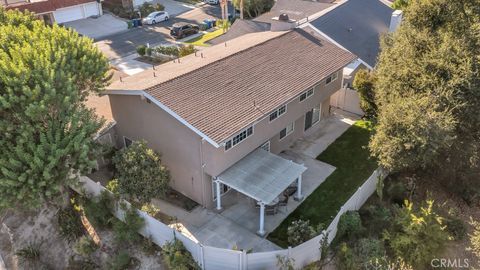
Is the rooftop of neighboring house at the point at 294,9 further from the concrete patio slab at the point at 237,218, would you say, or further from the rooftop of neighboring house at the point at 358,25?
the concrete patio slab at the point at 237,218

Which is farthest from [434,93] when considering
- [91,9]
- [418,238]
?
[91,9]

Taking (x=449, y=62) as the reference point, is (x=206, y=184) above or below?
below

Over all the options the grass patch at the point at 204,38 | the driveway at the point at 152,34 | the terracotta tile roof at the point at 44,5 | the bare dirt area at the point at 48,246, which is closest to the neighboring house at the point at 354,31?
the grass patch at the point at 204,38

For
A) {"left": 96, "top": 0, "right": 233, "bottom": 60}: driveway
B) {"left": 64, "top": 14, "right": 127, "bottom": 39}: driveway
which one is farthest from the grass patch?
{"left": 64, "top": 14, "right": 127, "bottom": 39}: driveway

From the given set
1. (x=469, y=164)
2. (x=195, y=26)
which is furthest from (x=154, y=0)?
(x=469, y=164)

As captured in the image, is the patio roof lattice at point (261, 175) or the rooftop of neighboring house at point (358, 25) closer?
the patio roof lattice at point (261, 175)

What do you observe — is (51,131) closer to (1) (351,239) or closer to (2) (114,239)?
(2) (114,239)

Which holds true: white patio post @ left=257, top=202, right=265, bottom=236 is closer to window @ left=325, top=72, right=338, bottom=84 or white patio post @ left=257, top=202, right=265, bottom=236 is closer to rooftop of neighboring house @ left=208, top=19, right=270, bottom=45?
window @ left=325, top=72, right=338, bottom=84
